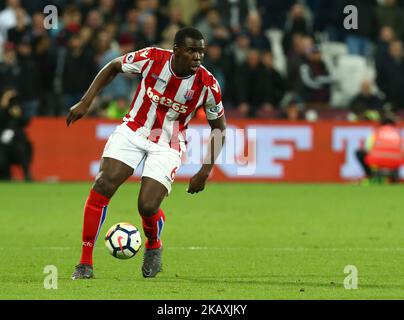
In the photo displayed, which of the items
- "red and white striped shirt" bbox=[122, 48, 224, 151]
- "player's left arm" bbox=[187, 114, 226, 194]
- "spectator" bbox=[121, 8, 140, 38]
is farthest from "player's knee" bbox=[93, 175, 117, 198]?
"spectator" bbox=[121, 8, 140, 38]

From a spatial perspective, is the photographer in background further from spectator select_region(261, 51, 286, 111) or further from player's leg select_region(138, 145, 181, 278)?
player's leg select_region(138, 145, 181, 278)

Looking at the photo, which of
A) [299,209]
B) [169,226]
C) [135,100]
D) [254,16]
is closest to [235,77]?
[254,16]

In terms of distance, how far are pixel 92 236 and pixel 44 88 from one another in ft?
40.7

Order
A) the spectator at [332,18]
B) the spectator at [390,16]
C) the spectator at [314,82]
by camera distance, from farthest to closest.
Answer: the spectator at [390,16], the spectator at [332,18], the spectator at [314,82]

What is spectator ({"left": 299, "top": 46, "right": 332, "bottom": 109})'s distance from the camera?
22.5 metres

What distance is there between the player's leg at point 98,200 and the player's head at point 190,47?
1018mm

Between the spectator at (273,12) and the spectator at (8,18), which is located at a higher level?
the spectator at (273,12)

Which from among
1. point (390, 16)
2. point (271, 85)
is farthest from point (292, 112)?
point (390, 16)

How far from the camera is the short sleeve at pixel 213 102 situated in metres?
9.79

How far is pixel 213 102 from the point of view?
9.81 metres

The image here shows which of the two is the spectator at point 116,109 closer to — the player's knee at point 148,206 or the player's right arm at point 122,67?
the player's right arm at point 122,67

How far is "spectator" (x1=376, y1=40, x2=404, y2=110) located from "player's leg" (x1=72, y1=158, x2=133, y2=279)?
13.7m

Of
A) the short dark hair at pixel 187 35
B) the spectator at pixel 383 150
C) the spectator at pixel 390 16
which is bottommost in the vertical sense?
the short dark hair at pixel 187 35

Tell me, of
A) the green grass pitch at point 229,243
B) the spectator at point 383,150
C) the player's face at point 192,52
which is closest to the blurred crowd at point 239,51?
the spectator at point 383,150
